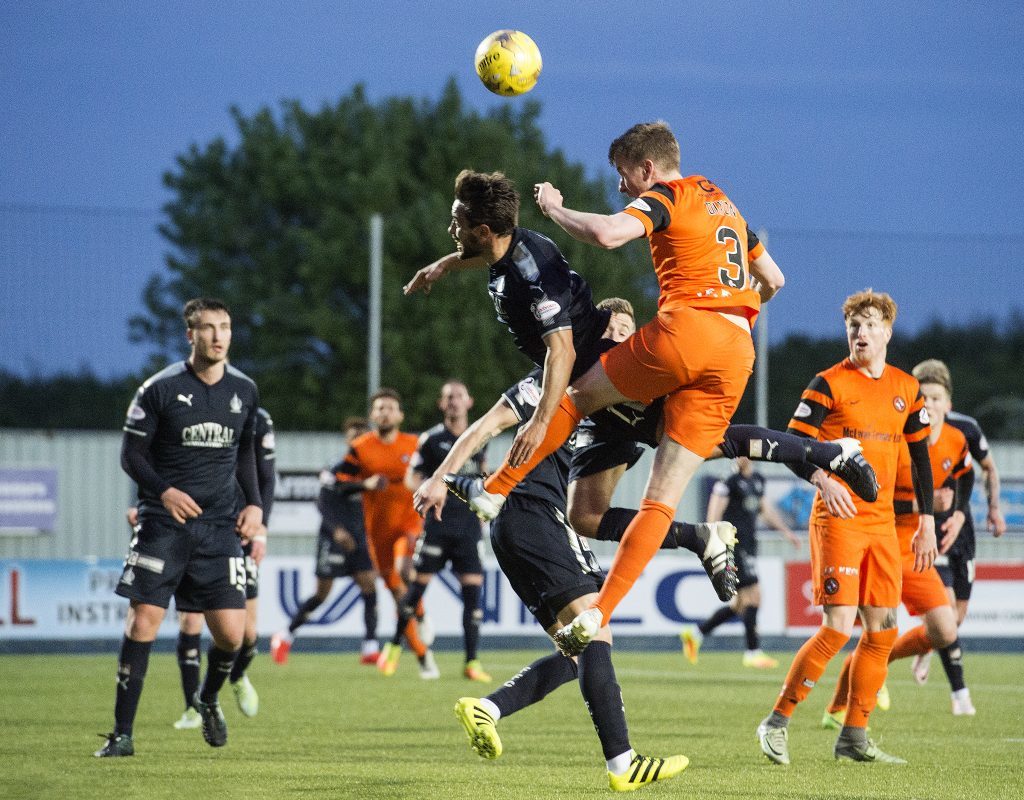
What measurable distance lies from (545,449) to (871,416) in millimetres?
2345

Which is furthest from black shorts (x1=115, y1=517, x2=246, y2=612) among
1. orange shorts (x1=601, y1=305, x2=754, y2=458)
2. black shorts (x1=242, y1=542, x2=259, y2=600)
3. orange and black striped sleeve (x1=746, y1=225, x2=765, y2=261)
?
orange and black striped sleeve (x1=746, y1=225, x2=765, y2=261)

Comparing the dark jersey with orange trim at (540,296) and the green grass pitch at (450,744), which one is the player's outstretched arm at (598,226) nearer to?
the dark jersey with orange trim at (540,296)

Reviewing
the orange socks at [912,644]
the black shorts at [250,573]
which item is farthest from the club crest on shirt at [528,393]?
the orange socks at [912,644]

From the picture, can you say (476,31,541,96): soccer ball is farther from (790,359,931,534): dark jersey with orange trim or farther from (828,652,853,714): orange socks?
(828,652,853,714): orange socks

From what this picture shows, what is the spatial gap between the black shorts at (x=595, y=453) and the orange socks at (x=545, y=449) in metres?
0.49

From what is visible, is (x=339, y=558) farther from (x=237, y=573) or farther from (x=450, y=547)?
(x=237, y=573)

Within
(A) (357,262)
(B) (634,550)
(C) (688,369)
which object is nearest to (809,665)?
(B) (634,550)

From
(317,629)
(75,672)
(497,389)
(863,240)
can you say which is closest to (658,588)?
(317,629)

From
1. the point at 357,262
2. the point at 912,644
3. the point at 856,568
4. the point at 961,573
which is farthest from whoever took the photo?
the point at 357,262

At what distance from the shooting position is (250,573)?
9.34m

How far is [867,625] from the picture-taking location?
26.0 feet

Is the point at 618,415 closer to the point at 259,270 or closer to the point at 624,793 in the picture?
the point at 624,793

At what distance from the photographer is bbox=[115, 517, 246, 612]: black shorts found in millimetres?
8008

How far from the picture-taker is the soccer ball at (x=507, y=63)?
6.97 meters
